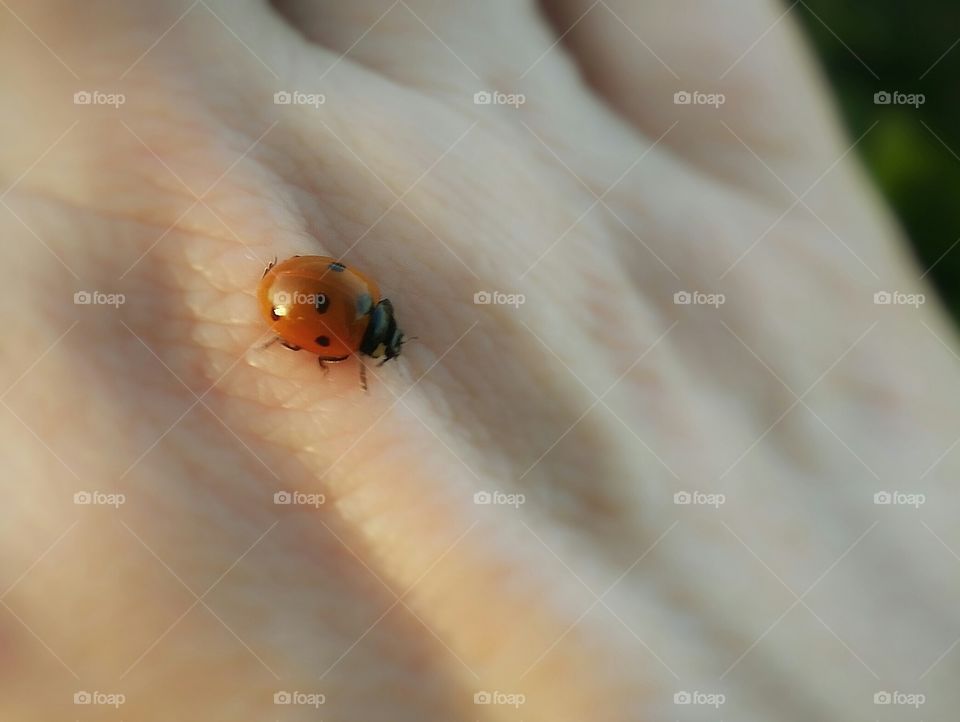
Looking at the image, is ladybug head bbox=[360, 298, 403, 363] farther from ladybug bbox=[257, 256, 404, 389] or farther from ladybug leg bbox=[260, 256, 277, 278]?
ladybug leg bbox=[260, 256, 277, 278]

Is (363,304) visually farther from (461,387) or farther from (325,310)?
(461,387)

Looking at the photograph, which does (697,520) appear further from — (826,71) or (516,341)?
(826,71)

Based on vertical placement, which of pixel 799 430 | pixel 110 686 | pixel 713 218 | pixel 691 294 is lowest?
pixel 110 686

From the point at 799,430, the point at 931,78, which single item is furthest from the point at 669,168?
the point at 931,78

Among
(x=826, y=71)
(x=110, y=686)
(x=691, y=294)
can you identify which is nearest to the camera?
(x=110, y=686)

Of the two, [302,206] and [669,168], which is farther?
[669,168]

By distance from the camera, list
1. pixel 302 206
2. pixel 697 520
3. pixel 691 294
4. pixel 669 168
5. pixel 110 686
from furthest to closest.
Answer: pixel 669 168 < pixel 691 294 < pixel 697 520 < pixel 302 206 < pixel 110 686
